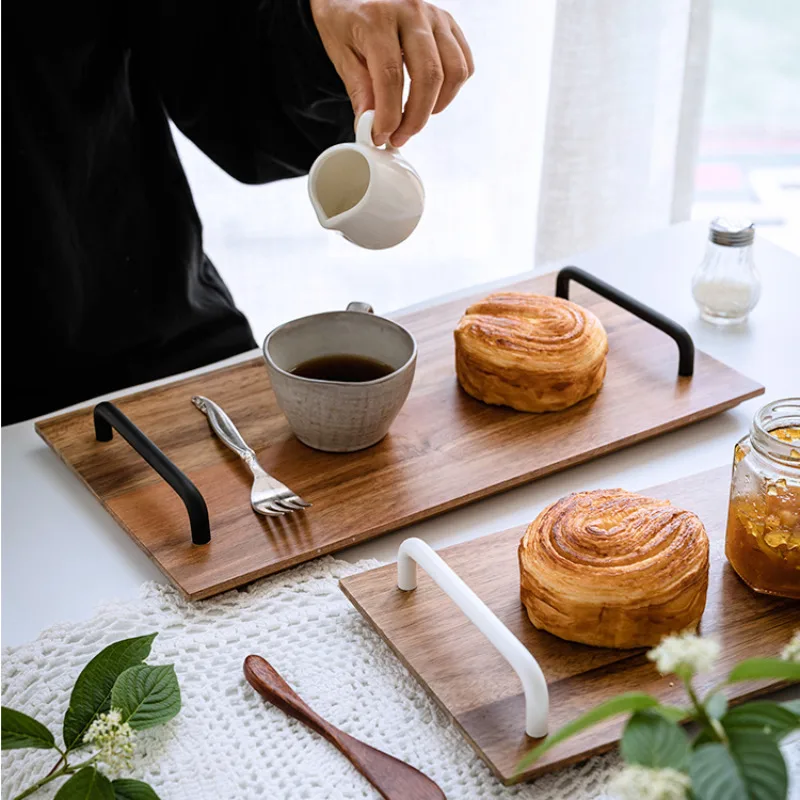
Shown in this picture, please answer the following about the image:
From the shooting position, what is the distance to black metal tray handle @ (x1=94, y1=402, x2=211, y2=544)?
981mm

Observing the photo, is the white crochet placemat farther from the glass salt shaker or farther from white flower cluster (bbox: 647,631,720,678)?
the glass salt shaker

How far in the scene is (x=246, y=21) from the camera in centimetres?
142

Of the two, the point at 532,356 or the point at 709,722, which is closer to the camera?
the point at 709,722

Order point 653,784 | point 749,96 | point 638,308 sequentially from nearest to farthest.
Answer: point 653,784 < point 638,308 < point 749,96

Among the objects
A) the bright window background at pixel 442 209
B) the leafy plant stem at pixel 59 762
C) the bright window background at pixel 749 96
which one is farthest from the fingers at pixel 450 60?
the bright window background at pixel 749 96

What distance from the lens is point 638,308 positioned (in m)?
1.31

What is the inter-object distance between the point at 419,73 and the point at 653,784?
2.84 ft

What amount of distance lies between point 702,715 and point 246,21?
3.88ft

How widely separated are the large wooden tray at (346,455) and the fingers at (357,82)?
31 cm

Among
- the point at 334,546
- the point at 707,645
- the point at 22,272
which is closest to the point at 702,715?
the point at 707,645

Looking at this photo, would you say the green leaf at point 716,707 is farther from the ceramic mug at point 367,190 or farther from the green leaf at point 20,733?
the ceramic mug at point 367,190

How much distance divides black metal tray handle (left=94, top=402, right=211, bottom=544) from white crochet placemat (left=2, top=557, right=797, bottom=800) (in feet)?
0.21

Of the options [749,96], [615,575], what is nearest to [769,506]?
[615,575]

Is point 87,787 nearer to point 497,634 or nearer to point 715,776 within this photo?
point 497,634
